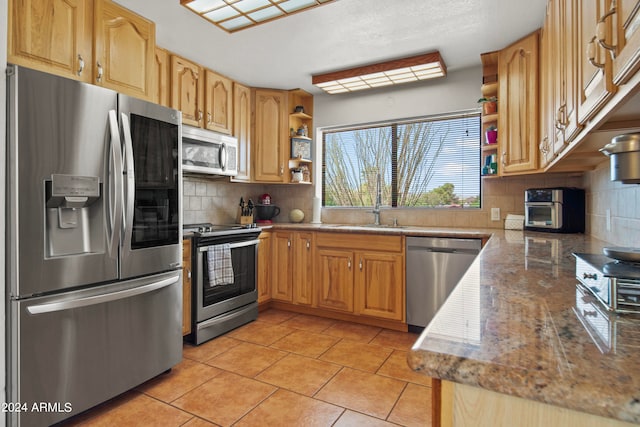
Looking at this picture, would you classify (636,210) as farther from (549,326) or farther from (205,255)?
(205,255)

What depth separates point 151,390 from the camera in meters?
2.08

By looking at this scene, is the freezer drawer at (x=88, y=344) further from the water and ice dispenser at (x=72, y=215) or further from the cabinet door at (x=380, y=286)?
the cabinet door at (x=380, y=286)

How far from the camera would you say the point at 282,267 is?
3.60m

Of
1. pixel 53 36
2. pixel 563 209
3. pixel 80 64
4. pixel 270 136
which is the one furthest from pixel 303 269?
pixel 53 36

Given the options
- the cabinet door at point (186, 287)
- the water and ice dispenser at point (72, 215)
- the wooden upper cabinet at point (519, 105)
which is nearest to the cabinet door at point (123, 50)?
the water and ice dispenser at point (72, 215)

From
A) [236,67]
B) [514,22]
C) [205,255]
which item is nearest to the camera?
[514,22]

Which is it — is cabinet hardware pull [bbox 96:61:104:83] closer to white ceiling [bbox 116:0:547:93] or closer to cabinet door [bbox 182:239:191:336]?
white ceiling [bbox 116:0:547:93]

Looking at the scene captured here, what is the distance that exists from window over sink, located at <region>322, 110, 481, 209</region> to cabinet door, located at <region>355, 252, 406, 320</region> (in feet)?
2.85

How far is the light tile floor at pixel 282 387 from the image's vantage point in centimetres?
182

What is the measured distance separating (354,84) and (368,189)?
1093mm

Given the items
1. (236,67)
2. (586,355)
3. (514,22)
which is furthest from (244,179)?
(586,355)

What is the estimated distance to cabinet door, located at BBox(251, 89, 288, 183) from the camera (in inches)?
150

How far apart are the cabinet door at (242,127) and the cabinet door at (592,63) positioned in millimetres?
2912

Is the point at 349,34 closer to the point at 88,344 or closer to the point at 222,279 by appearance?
the point at 222,279
